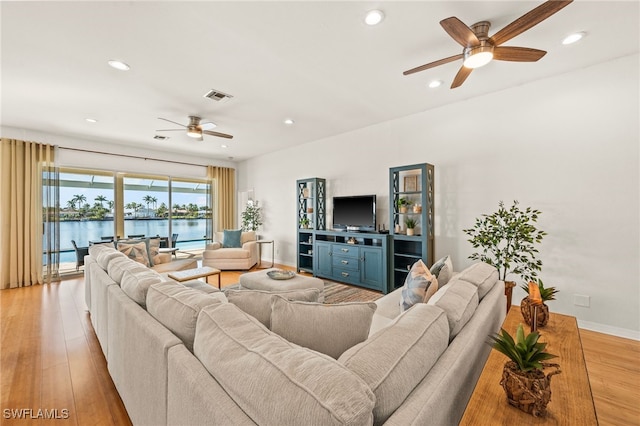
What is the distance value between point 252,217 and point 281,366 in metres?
6.28

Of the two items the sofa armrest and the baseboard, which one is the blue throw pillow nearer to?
the sofa armrest

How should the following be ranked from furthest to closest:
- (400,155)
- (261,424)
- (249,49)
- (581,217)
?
1. (400,155)
2. (581,217)
3. (249,49)
4. (261,424)

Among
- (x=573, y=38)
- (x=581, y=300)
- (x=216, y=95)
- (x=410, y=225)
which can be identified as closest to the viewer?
(x=573, y=38)

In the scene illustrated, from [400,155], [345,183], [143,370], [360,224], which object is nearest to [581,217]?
[400,155]

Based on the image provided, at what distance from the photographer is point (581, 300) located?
2.88 meters

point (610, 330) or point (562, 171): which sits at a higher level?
point (562, 171)

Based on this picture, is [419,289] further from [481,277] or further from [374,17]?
[374,17]

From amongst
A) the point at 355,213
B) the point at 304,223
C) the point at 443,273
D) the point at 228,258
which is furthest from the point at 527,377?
the point at 228,258

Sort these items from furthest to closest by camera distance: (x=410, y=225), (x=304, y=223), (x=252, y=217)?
(x=252, y=217) < (x=304, y=223) < (x=410, y=225)

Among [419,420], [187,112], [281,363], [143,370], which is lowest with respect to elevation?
[143,370]

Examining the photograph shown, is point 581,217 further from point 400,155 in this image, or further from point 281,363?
point 281,363

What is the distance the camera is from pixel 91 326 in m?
→ 2.97

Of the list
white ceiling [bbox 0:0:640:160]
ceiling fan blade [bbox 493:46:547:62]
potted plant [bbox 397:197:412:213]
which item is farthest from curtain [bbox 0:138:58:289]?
ceiling fan blade [bbox 493:46:547:62]

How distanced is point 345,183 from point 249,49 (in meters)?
3.02
